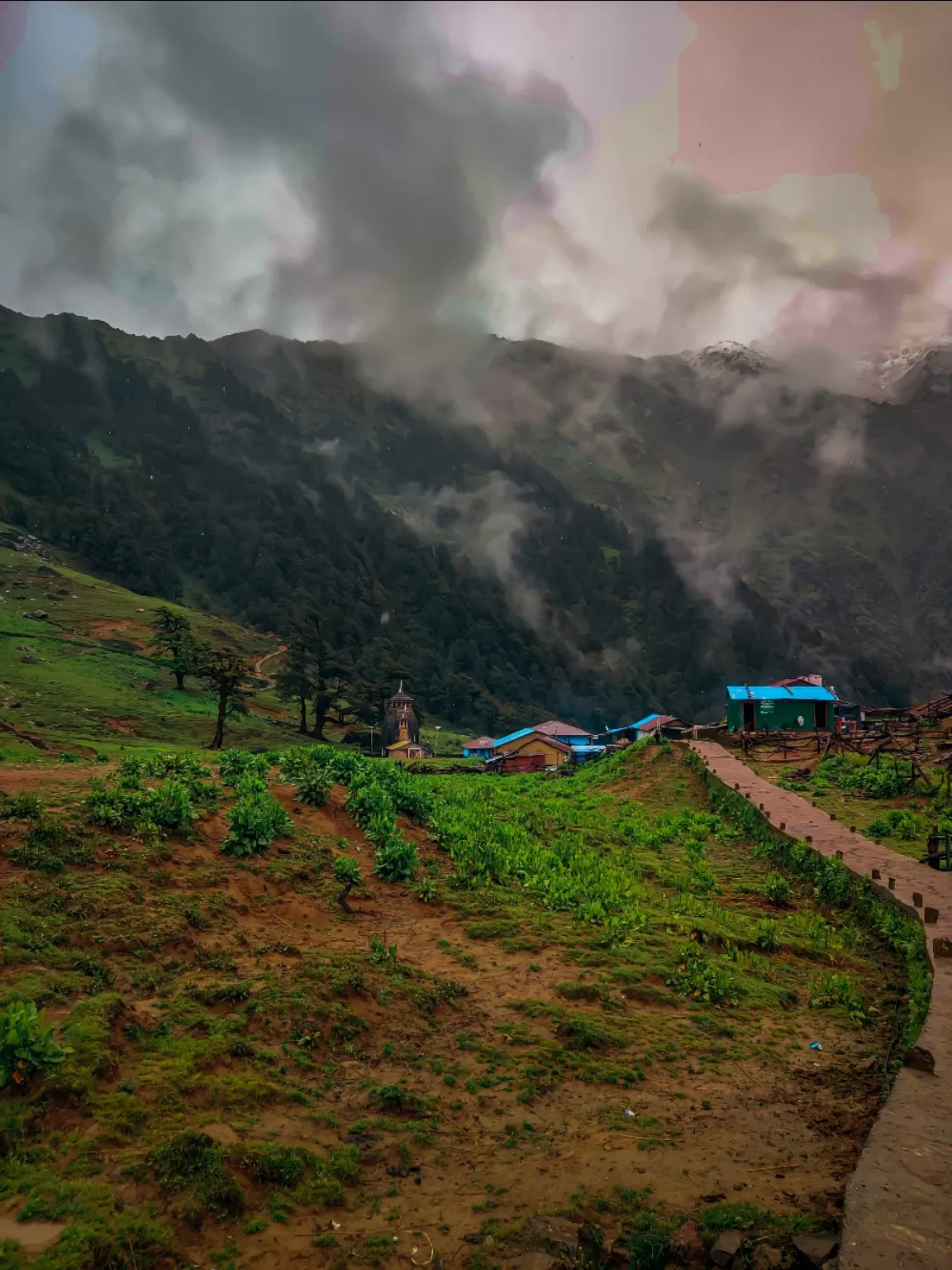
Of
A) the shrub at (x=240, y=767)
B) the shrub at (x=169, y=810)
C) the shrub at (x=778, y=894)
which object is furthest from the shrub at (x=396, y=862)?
the shrub at (x=778, y=894)

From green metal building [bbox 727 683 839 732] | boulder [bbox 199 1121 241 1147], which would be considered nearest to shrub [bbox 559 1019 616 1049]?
boulder [bbox 199 1121 241 1147]

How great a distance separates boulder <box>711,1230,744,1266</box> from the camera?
5513 mm

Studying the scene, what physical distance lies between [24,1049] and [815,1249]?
703 cm

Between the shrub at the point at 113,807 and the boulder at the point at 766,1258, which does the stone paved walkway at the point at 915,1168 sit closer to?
the boulder at the point at 766,1258

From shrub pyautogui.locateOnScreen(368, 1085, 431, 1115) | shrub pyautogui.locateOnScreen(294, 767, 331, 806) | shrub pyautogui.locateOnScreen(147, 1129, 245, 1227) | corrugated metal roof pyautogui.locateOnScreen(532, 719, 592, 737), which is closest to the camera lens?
shrub pyautogui.locateOnScreen(147, 1129, 245, 1227)

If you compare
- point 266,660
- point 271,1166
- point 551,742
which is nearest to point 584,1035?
point 271,1166

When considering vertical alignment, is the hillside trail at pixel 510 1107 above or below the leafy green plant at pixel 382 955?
below

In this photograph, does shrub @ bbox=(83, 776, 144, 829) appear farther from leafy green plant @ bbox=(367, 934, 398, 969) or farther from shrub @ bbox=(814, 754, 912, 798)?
shrub @ bbox=(814, 754, 912, 798)

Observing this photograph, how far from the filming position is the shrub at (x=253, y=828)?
1395 centimetres

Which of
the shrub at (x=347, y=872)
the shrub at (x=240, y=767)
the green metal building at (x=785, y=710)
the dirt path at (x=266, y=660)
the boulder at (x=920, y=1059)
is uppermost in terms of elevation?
the dirt path at (x=266, y=660)

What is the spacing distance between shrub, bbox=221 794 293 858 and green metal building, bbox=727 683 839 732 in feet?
151

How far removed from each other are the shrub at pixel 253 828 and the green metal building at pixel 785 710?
151 feet

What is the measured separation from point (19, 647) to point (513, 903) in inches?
2770

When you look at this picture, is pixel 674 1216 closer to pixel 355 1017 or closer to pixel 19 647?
pixel 355 1017
